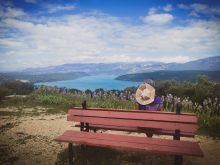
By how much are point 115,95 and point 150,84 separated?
26.6ft

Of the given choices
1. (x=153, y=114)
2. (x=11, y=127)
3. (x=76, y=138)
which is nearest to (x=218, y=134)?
(x=153, y=114)

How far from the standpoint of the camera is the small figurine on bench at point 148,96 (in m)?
6.39

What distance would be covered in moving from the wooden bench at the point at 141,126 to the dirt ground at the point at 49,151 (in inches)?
28.6

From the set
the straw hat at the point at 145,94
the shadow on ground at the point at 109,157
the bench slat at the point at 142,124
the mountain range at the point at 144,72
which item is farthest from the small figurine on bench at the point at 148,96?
the mountain range at the point at 144,72

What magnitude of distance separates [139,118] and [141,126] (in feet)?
0.52

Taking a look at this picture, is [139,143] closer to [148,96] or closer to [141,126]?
Result: [141,126]

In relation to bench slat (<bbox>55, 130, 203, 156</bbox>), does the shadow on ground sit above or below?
below

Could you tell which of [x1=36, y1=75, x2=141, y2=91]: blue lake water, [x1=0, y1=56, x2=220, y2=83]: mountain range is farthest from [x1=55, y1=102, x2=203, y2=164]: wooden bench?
[x1=0, y1=56, x2=220, y2=83]: mountain range

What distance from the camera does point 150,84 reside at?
648 cm

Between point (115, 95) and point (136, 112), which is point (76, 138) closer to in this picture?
point (136, 112)

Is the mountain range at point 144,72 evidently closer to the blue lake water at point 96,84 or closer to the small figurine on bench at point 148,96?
the blue lake water at point 96,84

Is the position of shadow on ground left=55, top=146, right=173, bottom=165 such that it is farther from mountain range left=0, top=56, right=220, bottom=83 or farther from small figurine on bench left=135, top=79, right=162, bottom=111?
mountain range left=0, top=56, right=220, bottom=83

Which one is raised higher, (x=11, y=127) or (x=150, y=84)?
(x=150, y=84)

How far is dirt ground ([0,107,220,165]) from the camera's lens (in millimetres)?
5637
